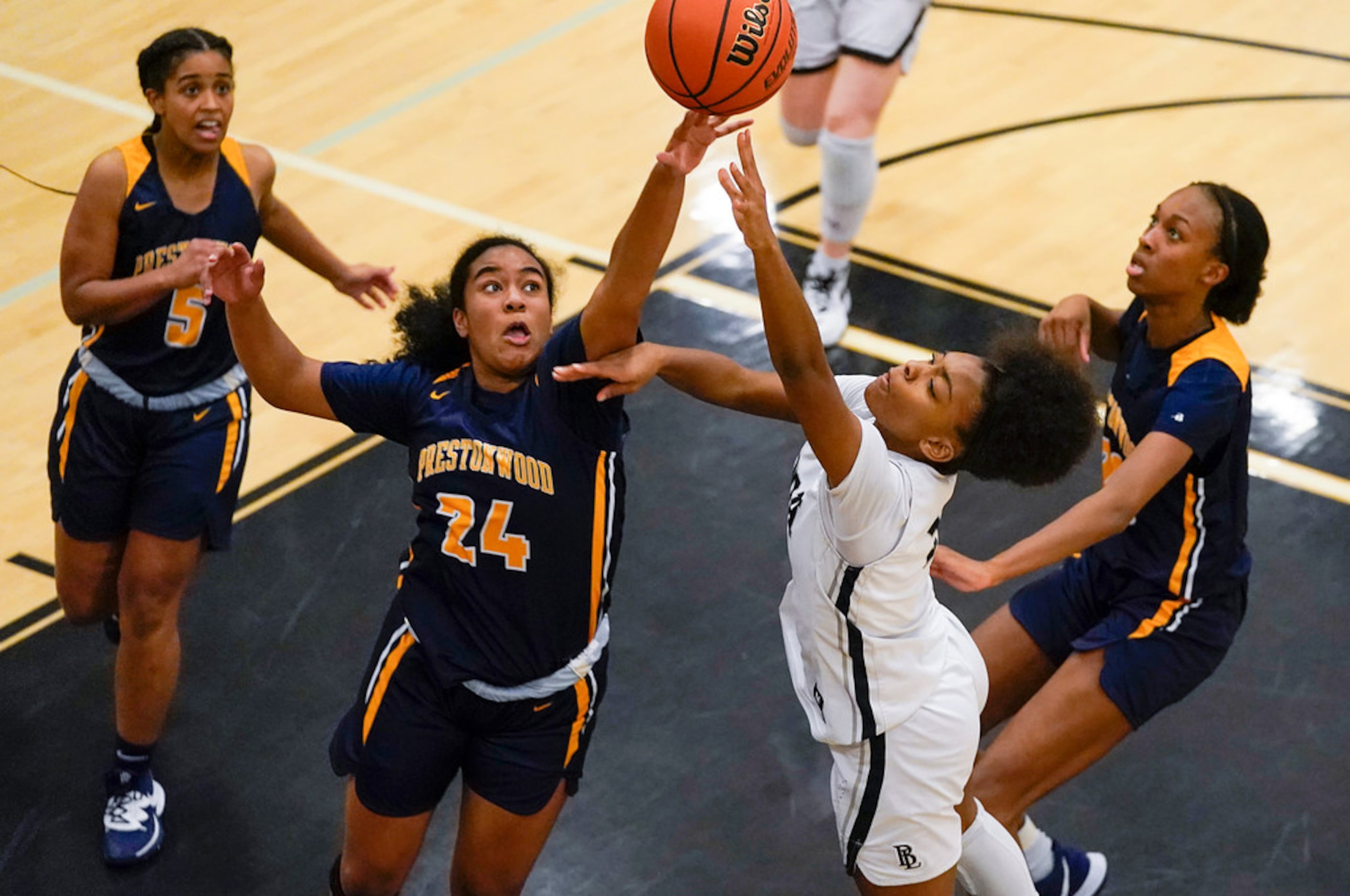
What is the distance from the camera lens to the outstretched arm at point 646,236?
133 inches

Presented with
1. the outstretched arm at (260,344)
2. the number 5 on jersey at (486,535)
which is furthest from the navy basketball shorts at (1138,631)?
the outstretched arm at (260,344)

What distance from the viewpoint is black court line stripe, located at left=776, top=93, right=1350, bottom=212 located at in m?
8.43

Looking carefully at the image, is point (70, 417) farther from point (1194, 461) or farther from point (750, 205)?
point (1194, 461)

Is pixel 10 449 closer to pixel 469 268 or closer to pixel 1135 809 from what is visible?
pixel 469 268

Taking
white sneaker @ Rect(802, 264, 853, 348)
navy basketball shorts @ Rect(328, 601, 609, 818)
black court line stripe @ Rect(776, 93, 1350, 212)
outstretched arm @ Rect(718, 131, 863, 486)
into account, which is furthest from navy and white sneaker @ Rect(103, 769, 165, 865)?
black court line stripe @ Rect(776, 93, 1350, 212)

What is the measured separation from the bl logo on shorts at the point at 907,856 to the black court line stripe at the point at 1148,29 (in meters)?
6.75

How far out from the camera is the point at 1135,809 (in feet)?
16.0

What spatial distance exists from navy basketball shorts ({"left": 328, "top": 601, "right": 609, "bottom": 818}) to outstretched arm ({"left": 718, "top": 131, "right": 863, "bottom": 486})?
3.09 ft

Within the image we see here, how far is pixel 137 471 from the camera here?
15.5 ft

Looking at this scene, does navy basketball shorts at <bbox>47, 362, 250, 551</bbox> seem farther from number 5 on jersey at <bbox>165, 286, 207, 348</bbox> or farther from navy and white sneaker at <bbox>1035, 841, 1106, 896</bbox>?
navy and white sneaker at <bbox>1035, 841, 1106, 896</bbox>

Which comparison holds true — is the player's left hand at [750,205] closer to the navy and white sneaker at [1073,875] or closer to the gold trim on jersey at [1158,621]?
the gold trim on jersey at [1158,621]

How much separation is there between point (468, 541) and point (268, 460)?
2854mm

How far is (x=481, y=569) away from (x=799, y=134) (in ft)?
13.3

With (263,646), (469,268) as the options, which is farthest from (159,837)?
(469,268)
